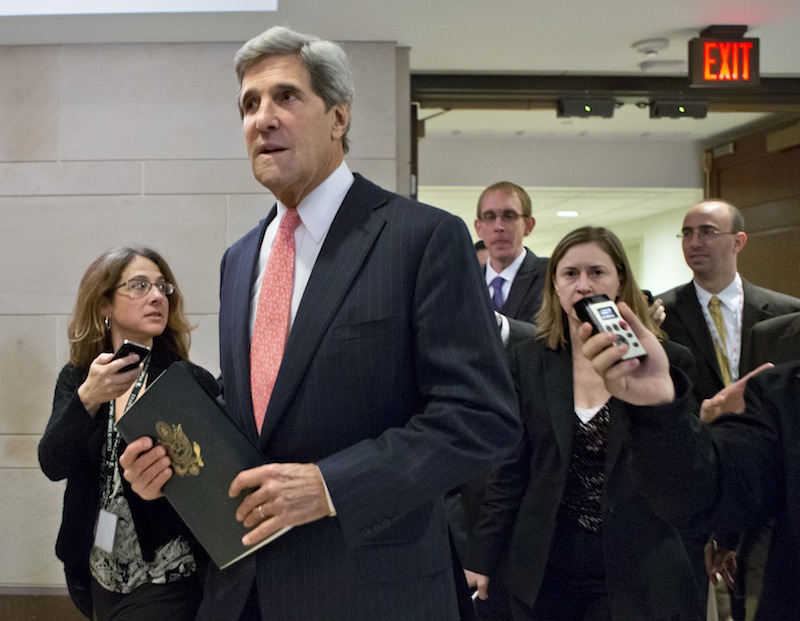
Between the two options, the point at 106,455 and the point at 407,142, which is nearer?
the point at 106,455

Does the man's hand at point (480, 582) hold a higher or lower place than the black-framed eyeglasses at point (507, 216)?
lower

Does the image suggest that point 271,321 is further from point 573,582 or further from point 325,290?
point 573,582

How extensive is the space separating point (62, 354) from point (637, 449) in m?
4.11

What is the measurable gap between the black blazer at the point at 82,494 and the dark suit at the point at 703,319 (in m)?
2.02

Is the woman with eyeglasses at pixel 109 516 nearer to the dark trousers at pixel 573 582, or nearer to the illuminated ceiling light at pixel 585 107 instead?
the dark trousers at pixel 573 582

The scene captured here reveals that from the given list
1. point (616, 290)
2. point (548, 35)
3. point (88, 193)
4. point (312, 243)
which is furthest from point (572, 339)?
point (88, 193)

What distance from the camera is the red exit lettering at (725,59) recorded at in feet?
15.6

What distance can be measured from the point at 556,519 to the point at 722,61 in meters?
3.27

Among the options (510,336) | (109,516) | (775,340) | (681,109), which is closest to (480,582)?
(510,336)

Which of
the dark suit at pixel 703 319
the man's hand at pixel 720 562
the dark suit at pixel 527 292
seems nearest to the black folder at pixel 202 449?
the man's hand at pixel 720 562

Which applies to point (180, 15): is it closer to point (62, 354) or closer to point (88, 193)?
point (88, 193)

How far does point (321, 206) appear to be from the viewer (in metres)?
1.65

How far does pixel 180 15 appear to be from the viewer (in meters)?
4.38

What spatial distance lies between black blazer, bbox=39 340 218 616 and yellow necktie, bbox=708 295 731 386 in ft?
6.92
